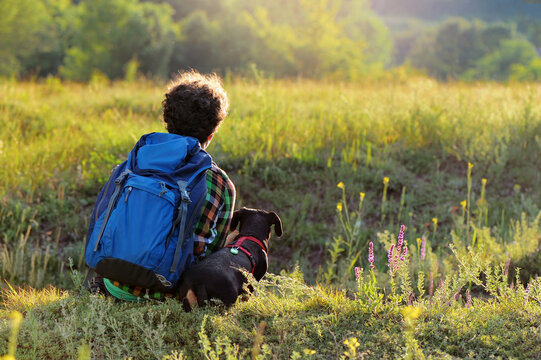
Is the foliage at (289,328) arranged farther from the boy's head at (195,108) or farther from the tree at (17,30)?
the tree at (17,30)

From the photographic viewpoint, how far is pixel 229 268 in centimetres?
285

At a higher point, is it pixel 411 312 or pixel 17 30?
pixel 17 30

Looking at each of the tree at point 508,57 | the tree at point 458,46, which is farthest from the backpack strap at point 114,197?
the tree at point 508,57

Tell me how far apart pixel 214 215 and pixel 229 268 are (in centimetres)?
33

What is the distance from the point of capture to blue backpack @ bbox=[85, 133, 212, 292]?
104 inches

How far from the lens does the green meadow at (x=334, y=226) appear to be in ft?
8.62

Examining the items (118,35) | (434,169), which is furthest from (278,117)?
(118,35)

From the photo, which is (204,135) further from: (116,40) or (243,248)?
(116,40)

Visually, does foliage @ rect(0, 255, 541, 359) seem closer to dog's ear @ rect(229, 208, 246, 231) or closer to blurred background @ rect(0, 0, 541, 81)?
dog's ear @ rect(229, 208, 246, 231)

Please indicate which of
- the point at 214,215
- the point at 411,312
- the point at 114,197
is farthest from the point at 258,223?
the point at 411,312

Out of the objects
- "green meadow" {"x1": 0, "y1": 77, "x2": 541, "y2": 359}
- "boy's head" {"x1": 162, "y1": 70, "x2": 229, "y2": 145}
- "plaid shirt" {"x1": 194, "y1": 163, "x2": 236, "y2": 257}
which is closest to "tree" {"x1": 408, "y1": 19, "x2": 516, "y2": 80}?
"green meadow" {"x1": 0, "y1": 77, "x2": 541, "y2": 359}

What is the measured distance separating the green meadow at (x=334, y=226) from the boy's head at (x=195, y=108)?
3.42 feet

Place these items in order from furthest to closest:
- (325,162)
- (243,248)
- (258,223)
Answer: (325,162) < (258,223) < (243,248)

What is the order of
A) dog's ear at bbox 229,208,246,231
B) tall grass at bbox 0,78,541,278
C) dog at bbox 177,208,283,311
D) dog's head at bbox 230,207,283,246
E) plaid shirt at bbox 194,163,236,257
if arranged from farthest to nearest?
1. tall grass at bbox 0,78,541,278
2. dog's ear at bbox 229,208,246,231
3. dog's head at bbox 230,207,283,246
4. plaid shirt at bbox 194,163,236,257
5. dog at bbox 177,208,283,311
